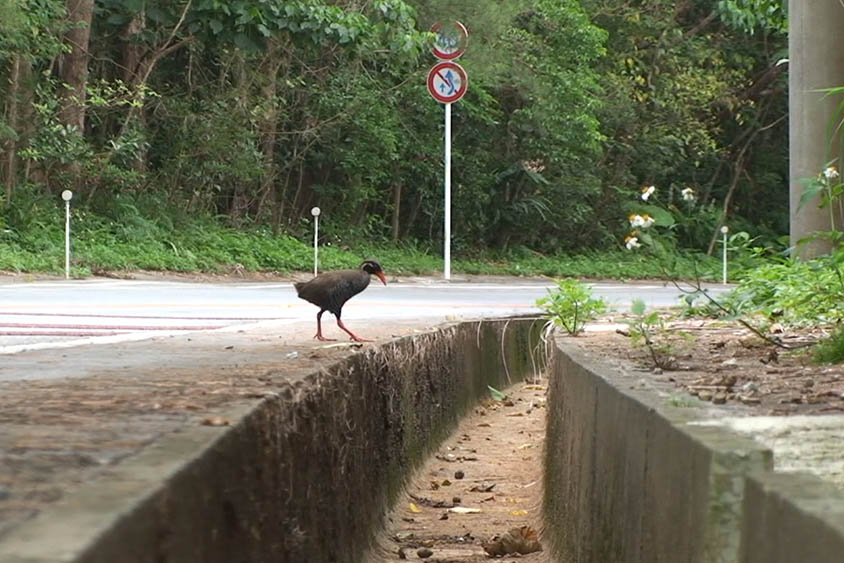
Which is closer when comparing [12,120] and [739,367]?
[739,367]

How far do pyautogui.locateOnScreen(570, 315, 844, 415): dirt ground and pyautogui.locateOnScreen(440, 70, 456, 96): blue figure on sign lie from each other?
53.8ft

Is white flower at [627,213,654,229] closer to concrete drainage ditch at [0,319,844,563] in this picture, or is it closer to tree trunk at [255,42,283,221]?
concrete drainage ditch at [0,319,844,563]

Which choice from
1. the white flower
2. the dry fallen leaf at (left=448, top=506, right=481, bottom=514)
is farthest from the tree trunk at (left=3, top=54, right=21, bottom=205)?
the white flower

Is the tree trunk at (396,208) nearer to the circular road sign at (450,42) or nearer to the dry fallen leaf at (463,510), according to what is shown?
the circular road sign at (450,42)

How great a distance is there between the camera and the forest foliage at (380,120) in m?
23.2

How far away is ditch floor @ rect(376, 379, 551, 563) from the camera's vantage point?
579 cm

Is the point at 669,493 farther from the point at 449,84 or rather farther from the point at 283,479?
the point at 449,84

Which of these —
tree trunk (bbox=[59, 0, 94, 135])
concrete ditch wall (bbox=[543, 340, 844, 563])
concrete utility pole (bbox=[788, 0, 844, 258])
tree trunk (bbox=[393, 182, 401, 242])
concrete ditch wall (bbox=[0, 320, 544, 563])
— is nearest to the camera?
concrete ditch wall (bbox=[0, 320, 544, 563])

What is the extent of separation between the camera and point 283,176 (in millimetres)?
30078

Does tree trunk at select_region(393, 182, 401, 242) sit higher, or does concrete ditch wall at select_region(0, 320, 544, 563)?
tree trunk at select_region(393, 182, 401, 242)

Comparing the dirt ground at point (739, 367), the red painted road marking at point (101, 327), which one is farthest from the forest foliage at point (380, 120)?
the dirt ground at point (739, 367)

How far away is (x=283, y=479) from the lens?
356 cm

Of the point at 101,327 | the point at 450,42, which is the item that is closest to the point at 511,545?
the point at 101,327

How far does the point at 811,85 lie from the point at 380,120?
19.7 metres
